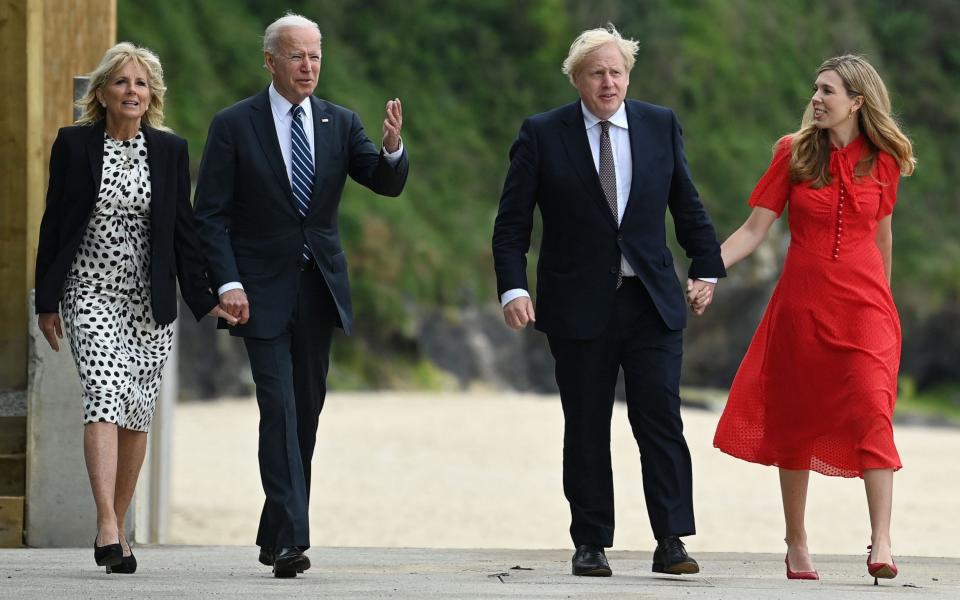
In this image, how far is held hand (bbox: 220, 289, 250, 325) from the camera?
18.6ft

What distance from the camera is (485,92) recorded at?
121 ft

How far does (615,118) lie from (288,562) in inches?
75.7

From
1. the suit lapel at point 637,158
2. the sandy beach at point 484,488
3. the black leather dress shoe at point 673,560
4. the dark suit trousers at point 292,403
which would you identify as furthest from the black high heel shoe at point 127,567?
the sandy beach at point 484,488

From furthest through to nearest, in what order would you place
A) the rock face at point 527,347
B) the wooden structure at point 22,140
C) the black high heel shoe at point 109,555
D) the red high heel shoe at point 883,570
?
the rock face at point 527,347 < the wooden structure at point 22,140 < the black high heel shoe at point 109,555 < the red high heel shoe at point 883,570

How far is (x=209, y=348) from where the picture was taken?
25.4 m

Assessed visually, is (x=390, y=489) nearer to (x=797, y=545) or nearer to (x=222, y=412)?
(x=222, y=412)

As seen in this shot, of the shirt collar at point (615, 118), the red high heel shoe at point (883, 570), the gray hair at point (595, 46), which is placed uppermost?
the gray hair at point (595, 46)

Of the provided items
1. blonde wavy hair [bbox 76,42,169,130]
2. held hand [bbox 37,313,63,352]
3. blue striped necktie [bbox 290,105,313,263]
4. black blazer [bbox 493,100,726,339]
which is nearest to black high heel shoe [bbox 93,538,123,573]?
held hand [bbox 37,313,63,352]

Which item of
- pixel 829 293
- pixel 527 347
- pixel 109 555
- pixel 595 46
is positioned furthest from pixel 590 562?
pixel 527 347

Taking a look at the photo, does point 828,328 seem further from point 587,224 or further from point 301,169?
point 301,169

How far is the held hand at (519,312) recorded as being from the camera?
5680 millimetres

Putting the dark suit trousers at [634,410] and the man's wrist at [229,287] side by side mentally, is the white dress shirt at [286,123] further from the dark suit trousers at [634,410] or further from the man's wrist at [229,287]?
the dark suit trousers at [634,410]

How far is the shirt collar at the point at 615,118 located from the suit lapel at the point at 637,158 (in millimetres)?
23

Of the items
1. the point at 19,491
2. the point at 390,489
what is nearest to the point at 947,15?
the point at 390,489
